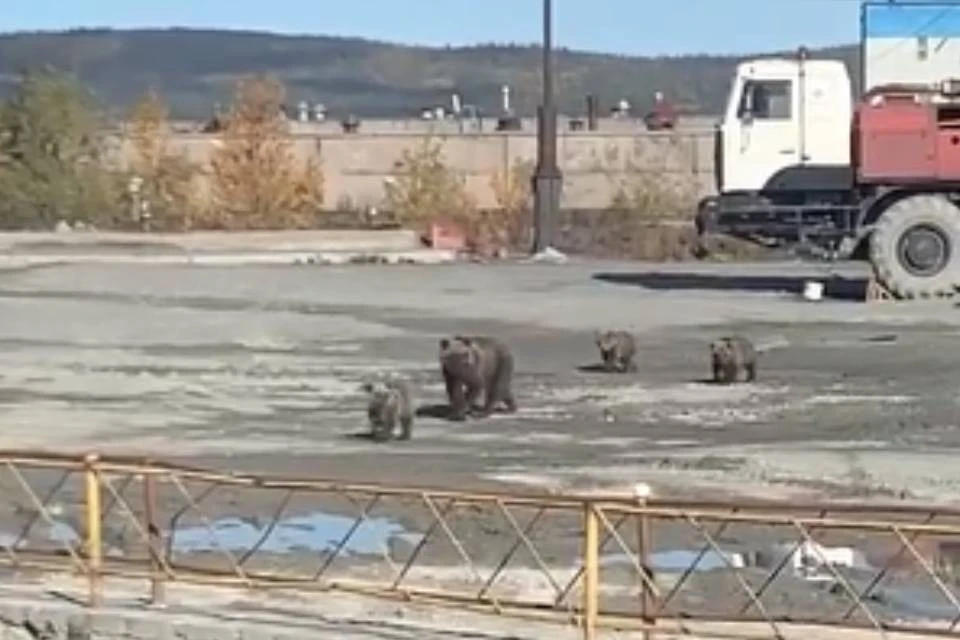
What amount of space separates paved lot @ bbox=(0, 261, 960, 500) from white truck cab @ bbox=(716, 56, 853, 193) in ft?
5.80

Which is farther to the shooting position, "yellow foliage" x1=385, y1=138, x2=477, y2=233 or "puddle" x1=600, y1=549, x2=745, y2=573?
"yellow foliage" x1=385, y1=138, x2=477, y2=233

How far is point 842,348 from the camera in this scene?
30359 mm

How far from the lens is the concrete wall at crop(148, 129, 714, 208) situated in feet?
269

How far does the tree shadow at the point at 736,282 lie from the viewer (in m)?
40.2

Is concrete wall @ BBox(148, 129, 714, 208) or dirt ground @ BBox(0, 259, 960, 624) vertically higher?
dirt ground @ BBox(0, 259, 960, 624)

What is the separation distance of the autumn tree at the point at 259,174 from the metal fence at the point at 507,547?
5047 centimetres

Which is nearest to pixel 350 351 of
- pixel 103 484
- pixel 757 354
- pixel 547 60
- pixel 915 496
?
pixel 757 354

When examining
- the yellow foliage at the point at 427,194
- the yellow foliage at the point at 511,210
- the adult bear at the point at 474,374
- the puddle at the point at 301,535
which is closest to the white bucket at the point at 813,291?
the adult bear at the point at 474,374

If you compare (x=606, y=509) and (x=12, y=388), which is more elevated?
(x=606, y=509)

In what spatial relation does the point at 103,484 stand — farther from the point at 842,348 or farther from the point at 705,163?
the point at 705,163

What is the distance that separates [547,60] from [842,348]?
981 inches

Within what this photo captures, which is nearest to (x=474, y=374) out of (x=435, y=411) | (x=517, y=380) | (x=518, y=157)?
(x=435, y=411)

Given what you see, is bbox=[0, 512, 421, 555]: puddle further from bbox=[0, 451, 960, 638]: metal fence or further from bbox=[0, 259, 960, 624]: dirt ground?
bbox=[0, 259, 960, 624]: dirt ground

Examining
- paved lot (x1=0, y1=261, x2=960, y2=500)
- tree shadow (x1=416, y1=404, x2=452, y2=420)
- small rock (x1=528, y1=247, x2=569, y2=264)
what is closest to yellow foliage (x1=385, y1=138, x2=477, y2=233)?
small rock (x1=528, y1=247, x2=569, y2=264)
